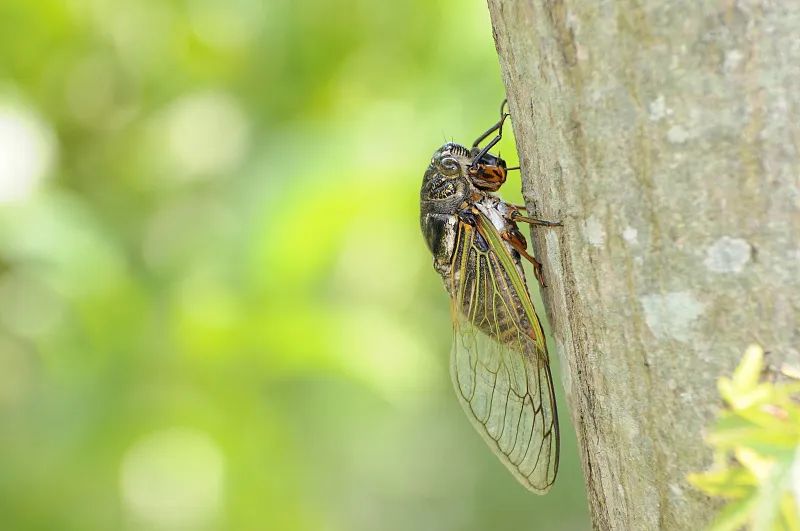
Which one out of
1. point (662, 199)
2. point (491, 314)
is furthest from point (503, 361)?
point (662, 199)

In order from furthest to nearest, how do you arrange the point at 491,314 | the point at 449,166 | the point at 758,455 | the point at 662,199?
the point at 449,166, the point at 491,314, the point at 662,199, the point at 758,455

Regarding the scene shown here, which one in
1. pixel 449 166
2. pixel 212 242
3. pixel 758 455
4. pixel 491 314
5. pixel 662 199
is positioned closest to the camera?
pixel 758 455

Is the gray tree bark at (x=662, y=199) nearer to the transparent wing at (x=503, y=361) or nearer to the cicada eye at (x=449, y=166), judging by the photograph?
the transparent wing at (x=503, y=361)

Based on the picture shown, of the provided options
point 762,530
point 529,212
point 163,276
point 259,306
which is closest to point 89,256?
point 163,276

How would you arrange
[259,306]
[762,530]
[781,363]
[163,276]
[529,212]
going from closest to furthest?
[762,530]
[781,363]
[529,212]
[259,306]
[163,276]

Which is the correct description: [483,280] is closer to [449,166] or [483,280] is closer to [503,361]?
[503,361]

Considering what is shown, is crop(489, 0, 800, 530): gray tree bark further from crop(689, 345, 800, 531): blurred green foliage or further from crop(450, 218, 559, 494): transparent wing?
crop(450, 218, 559, 494): transparent wing

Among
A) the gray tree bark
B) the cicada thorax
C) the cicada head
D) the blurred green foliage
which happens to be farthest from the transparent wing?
the blurred green foliage

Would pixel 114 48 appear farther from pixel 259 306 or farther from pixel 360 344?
pixel 360 344
